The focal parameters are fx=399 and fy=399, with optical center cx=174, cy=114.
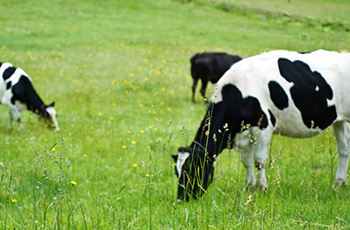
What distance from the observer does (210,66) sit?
14508 millimetres

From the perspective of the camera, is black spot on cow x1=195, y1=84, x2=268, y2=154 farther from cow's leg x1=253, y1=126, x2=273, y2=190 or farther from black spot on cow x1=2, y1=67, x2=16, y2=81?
black spot on cow x1=2, y1=67, x2=16, y2=81

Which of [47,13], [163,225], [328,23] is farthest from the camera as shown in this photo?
[47,13]

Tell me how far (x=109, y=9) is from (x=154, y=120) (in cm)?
2755

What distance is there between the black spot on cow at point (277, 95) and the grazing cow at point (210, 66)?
29.4 ft

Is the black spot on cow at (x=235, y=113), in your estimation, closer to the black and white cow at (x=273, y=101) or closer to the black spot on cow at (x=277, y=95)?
the black and white cow at (x=273, y=101)

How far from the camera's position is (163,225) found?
13.4 feet

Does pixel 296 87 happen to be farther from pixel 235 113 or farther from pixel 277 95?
pixel 235 113

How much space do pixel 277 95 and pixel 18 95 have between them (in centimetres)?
762

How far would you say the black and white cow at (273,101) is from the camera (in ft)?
17.7

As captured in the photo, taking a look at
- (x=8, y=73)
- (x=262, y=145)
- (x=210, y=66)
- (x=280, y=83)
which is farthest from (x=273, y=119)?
(x=210, y=66)

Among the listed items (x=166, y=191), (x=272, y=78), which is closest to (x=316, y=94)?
(x=272, y=78)

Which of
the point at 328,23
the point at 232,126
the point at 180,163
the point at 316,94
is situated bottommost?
the point at 180,163

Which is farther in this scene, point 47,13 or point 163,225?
point 47,13

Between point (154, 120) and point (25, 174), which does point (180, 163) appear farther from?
point (154, 120)
